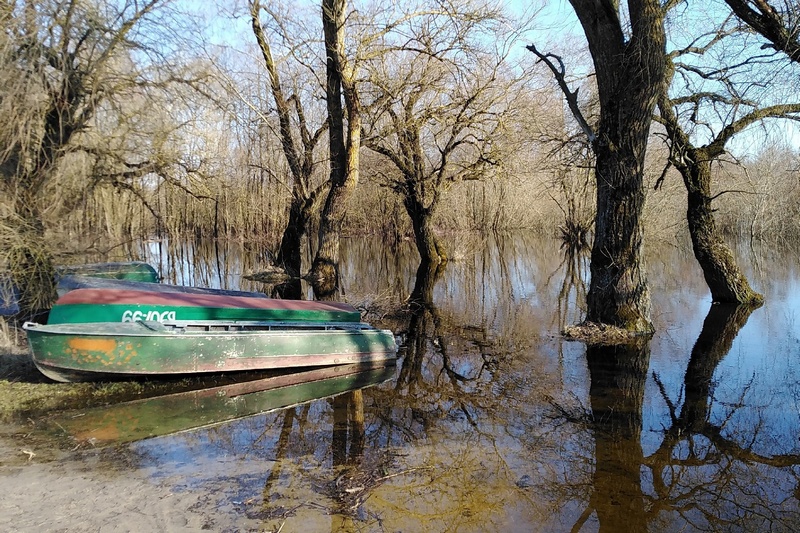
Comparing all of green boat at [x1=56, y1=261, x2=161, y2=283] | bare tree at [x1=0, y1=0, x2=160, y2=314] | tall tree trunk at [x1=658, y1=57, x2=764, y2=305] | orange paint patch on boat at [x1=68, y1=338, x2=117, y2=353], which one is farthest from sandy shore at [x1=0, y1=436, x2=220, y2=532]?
tall tree trunk at [x1=658, y1=57, x2=764, y2=305]

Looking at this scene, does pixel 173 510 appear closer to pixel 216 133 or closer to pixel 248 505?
pixel 248 505

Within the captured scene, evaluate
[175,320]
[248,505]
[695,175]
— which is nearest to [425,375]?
[175,320]

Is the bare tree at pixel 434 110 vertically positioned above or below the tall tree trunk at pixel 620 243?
above

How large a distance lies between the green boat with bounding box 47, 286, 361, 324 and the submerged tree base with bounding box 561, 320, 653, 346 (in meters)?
3.35

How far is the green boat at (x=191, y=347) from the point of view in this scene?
593 cm

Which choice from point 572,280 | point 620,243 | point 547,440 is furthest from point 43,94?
point 572,280

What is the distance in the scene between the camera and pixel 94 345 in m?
5.96

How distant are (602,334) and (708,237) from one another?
4.37 meters

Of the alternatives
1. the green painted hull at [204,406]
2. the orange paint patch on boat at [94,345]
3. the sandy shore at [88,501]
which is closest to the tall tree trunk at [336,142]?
the green painted hull at [204,406]

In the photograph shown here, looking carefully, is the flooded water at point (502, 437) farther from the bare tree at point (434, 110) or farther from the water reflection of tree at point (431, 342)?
the bare tree at point (434, 110)

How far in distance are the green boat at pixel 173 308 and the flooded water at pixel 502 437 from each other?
1.17 m

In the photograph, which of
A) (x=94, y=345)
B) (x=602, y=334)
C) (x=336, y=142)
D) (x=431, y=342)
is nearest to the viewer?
(x=94, y=345)

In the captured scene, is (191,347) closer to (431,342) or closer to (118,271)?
(431,342)

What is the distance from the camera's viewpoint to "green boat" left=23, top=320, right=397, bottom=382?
5.93 m
